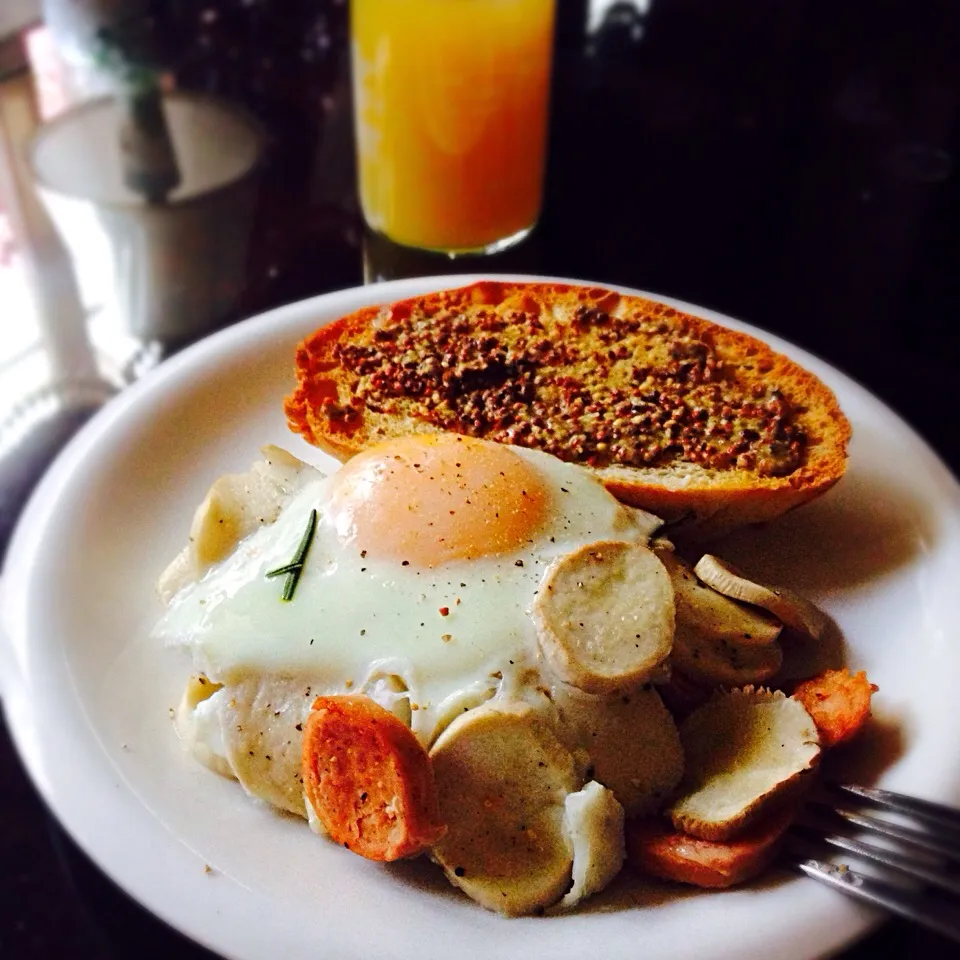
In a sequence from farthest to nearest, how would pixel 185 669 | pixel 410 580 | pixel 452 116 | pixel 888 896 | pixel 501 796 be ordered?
pixel 452 116, pixel 185 669, pixel 410 580, pixel 501 796, pixel 888 896

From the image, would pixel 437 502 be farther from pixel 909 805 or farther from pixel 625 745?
pixel 909 805

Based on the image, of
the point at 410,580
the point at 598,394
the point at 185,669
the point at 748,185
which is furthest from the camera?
the point at 748,185

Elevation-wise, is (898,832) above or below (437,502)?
below

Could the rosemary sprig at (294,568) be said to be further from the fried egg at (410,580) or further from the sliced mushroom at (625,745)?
the sliced mushroom at (625,745)

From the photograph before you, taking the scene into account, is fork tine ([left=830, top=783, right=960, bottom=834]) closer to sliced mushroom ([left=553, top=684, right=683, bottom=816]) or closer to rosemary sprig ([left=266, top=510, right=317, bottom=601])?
sliced mushroom ([left=553, top=684, right=683, bottom=816])

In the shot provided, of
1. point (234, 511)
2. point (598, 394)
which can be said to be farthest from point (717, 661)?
point (234, 511)

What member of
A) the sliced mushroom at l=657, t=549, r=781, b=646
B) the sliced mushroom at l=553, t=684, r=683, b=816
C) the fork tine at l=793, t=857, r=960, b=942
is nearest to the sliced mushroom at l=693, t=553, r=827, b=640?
the sliced mushroom at l=657, t=549, r=781, b=646

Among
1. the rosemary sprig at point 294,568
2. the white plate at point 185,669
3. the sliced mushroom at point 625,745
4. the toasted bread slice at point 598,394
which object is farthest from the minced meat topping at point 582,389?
the sliced mushroom at point 625,745

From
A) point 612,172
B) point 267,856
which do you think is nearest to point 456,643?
point 267,856
